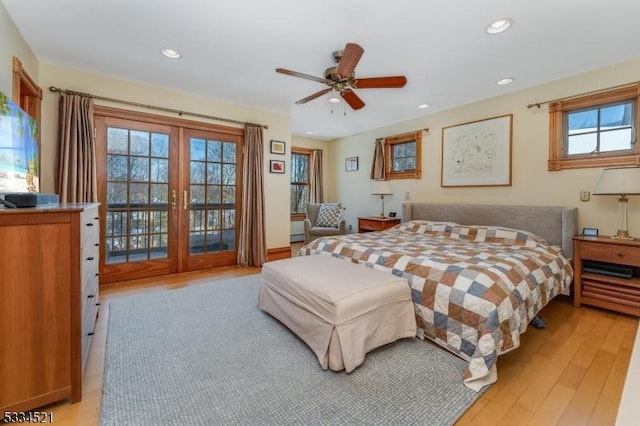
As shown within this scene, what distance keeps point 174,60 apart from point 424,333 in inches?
135

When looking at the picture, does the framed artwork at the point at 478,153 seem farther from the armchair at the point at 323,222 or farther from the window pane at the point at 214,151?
the window pane at the point at 214,151

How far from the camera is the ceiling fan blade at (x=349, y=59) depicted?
2.04 m

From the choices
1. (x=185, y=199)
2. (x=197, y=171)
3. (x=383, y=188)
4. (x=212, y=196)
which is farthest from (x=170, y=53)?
(x=383, y=188)

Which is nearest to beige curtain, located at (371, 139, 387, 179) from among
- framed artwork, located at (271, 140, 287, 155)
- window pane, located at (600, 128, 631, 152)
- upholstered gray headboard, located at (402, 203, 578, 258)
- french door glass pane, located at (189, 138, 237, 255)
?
upholstered gray headboard, located at (402, 203, 578, 258)

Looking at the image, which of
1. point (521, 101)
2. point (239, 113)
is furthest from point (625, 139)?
point (239, 113)

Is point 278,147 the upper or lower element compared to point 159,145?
upper

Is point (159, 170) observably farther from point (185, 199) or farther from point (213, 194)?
point (213, 194)

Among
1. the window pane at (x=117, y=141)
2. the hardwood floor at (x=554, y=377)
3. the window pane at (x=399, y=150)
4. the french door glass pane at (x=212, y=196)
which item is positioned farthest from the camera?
the window pane at (x=399, y=150)

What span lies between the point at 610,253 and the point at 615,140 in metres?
1.21

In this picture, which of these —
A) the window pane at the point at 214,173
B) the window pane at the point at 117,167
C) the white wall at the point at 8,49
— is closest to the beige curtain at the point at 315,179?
the window pane at the point at 214,173

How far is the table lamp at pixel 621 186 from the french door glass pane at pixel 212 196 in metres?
4.34

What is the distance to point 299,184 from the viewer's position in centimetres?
658

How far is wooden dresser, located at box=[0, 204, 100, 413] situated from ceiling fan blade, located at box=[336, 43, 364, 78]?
6.36 feet

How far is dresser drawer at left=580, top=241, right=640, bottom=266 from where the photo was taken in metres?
2.50
